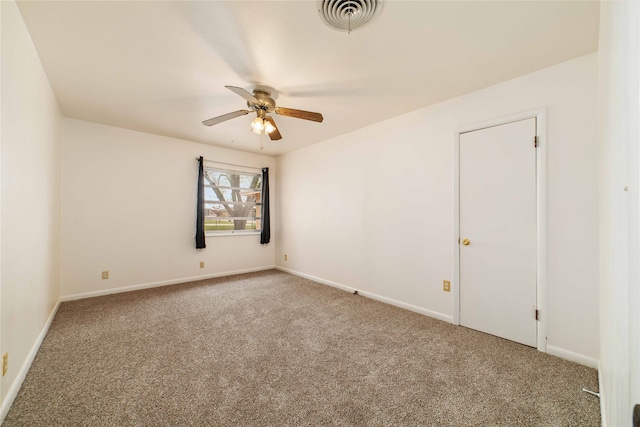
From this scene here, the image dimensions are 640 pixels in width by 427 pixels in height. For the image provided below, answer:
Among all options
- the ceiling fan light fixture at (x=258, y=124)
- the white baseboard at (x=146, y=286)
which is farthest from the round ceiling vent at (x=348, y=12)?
the white baseboard at (x=146, y=286)

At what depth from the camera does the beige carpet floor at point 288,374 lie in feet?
4.71

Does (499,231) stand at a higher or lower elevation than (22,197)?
lower

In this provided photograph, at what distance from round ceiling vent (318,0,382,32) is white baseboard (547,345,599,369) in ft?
9.43

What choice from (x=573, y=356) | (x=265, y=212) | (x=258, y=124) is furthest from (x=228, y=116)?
(x=573, y=356)

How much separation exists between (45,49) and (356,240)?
3.59 meters

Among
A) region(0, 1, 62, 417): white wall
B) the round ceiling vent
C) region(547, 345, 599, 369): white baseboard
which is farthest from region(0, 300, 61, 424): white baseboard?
region(547, 345, 599, 369): white baseboard

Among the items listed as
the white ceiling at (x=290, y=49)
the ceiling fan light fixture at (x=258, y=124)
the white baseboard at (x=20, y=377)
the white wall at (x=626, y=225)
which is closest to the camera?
the white wall at (x=626, y=225)

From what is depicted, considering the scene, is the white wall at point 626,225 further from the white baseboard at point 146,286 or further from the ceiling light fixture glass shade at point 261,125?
the white baseboard at point 146,286

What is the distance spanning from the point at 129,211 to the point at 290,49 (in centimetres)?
343

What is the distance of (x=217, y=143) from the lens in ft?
14.4

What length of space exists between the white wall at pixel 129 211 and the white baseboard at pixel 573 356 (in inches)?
177

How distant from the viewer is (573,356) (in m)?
1.98

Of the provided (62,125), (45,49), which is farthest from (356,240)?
(62,125)

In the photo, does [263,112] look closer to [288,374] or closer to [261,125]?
[261,125]
